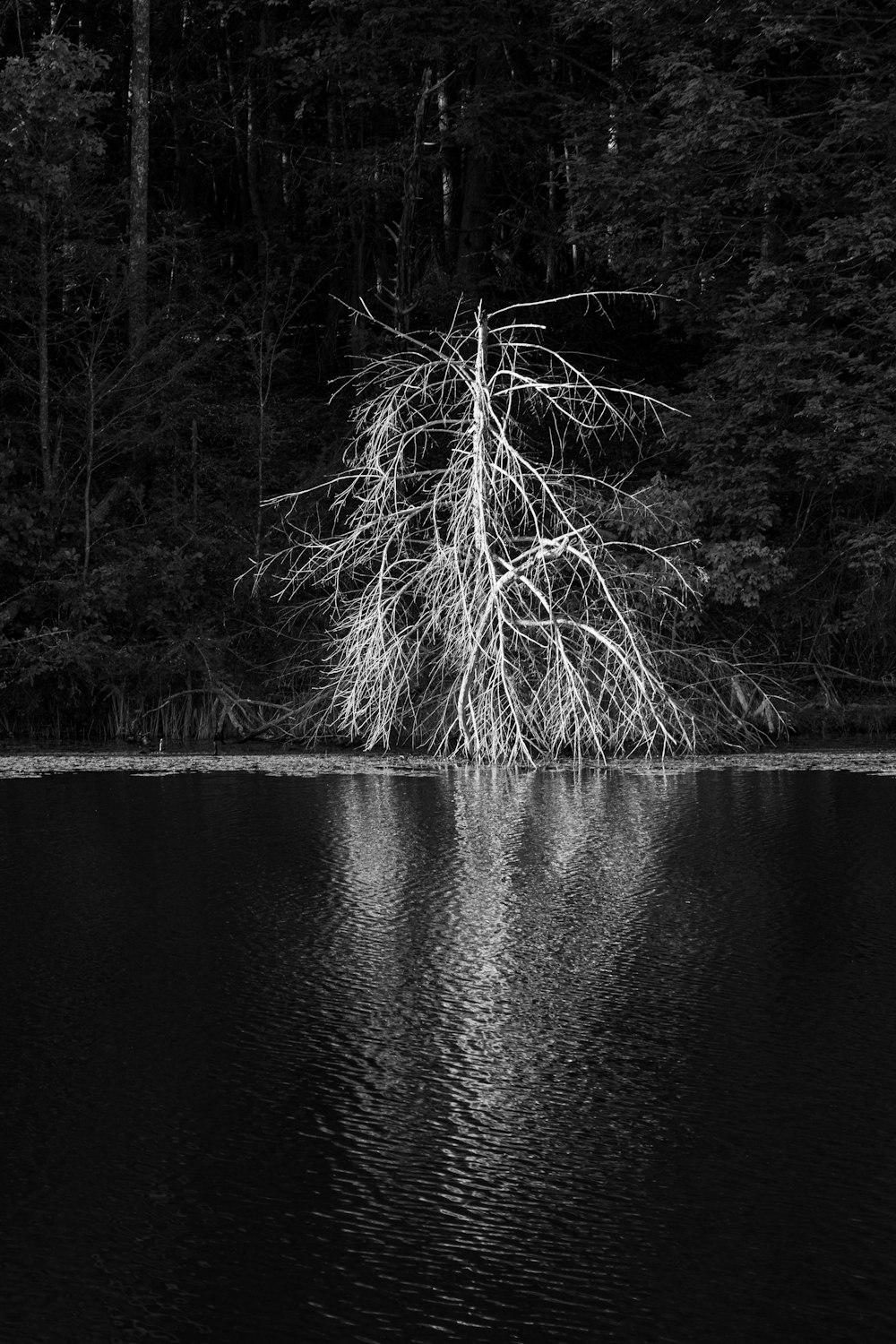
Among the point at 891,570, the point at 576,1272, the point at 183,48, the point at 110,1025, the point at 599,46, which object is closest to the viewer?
the point at 576,1272

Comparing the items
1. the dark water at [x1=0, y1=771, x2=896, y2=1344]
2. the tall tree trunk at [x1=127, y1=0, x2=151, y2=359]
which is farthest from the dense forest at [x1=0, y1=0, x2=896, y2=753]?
the dark water at [x1=0, y1=771, x2=896, y2=1344]

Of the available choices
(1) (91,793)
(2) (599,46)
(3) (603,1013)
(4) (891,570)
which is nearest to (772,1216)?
(3) (603,1013)

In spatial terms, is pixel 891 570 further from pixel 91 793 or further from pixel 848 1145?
pixel 848 1145

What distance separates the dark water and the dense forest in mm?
9607

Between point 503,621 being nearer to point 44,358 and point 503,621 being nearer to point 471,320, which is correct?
point 44,358

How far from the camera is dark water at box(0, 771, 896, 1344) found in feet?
11.3

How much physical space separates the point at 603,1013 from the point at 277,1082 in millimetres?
1320

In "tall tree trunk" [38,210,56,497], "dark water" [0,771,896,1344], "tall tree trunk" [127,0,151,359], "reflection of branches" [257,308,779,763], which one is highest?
"tall tree trunk" [127,0,151,359]

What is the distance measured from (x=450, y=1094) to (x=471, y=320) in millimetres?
19188

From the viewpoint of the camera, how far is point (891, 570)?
19.5 metres

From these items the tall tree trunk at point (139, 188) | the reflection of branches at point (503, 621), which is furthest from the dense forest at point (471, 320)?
the reflection of branches at point (503, 621)

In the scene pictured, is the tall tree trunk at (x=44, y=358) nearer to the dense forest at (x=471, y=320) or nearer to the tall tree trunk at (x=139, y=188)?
the dense forest at (x=471, y=320)

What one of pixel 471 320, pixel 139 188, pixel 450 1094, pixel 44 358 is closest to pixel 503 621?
pixel 44 358

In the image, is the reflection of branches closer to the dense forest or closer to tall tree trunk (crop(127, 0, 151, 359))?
the dense forest
